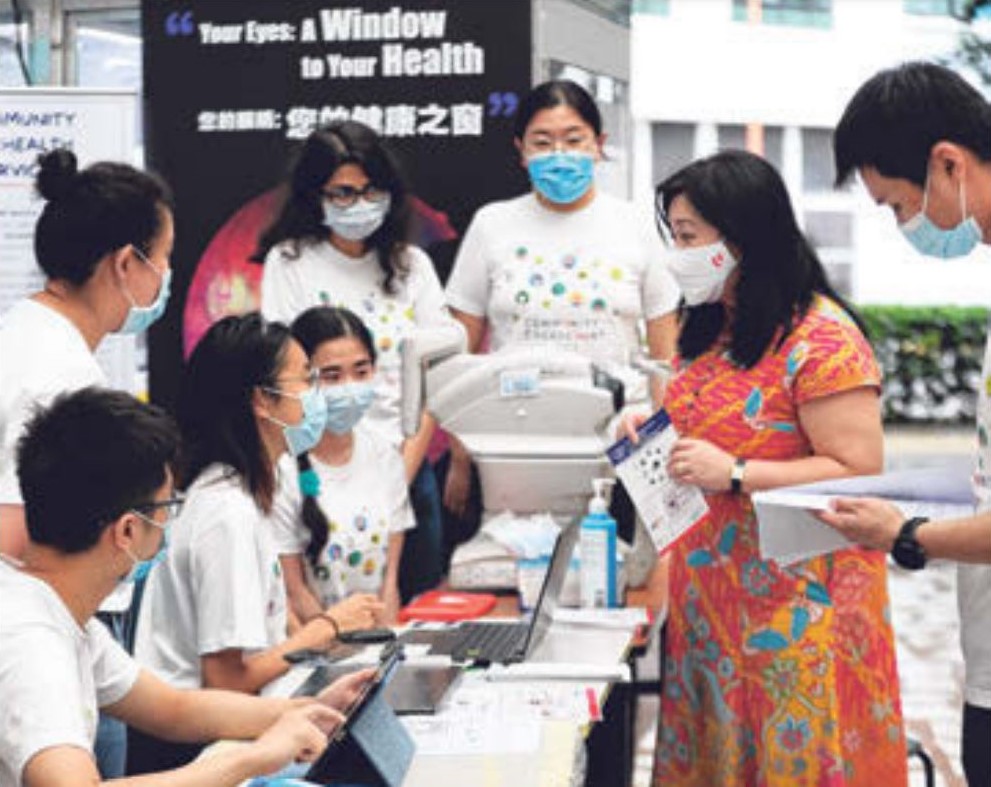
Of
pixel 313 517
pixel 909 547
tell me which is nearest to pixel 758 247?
pixel 909 547

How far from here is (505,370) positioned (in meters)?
3.65

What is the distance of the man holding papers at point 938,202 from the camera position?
7.66ft

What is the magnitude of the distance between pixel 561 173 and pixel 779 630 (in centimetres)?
154

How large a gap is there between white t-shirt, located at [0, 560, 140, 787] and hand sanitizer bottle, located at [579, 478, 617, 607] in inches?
58.3

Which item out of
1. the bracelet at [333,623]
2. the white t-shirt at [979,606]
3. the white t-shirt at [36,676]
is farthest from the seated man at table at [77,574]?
the white t-shirt at [979,606]

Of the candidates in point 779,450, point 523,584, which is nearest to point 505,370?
point 523,584

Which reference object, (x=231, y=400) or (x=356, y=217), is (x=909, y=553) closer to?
(x=231, y=400)

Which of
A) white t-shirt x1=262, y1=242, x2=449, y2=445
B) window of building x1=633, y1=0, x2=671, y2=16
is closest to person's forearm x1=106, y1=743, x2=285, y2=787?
white t-shirt x1=262, y1=242, x2=449, y2=445

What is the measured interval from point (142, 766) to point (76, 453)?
87 cm

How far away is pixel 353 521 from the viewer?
11.9ft

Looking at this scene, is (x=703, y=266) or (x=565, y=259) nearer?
(x=703, y=266)

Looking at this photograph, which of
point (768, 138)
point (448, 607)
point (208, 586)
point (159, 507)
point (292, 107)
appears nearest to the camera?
point (159, 507)

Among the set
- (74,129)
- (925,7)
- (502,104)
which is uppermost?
(925,7)

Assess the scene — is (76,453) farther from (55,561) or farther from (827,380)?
(827,380)
